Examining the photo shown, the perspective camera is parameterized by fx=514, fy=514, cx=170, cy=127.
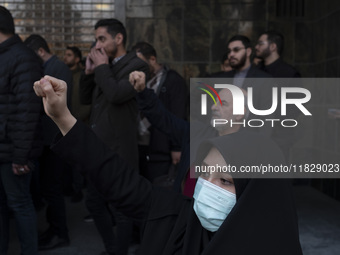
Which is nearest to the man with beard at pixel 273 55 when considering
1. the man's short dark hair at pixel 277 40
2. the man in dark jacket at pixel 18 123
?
the man's short dark hair at pixel 277 40

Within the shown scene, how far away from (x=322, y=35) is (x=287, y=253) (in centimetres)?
581

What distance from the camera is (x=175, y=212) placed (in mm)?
1994

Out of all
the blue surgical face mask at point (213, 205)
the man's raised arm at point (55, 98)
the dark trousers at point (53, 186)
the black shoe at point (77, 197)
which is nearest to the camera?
the man's raised arm at point (55, 98)

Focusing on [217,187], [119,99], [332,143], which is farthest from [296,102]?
[217,187]

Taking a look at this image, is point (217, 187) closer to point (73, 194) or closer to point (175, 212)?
point (175, 212)

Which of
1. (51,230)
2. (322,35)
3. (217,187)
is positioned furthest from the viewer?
(322,35)

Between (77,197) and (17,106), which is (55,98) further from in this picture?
(77,197)

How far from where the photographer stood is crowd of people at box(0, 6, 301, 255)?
1.81 metres

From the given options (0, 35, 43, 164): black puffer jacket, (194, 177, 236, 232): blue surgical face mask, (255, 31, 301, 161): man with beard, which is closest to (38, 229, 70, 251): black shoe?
(0, 35, 43, 164): black puffer jacket

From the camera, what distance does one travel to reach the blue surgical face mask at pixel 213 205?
194cm

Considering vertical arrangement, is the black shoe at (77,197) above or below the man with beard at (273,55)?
below

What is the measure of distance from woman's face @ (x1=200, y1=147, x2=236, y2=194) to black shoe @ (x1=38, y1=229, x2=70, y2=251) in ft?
8.90

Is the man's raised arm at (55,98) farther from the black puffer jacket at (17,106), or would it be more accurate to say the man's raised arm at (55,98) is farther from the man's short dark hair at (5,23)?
the man's short dark hair at (5,23)

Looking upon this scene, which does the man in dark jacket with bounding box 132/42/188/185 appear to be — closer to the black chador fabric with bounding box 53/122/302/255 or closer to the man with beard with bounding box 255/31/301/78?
the man with beard with bounding box 255/31/301/78
